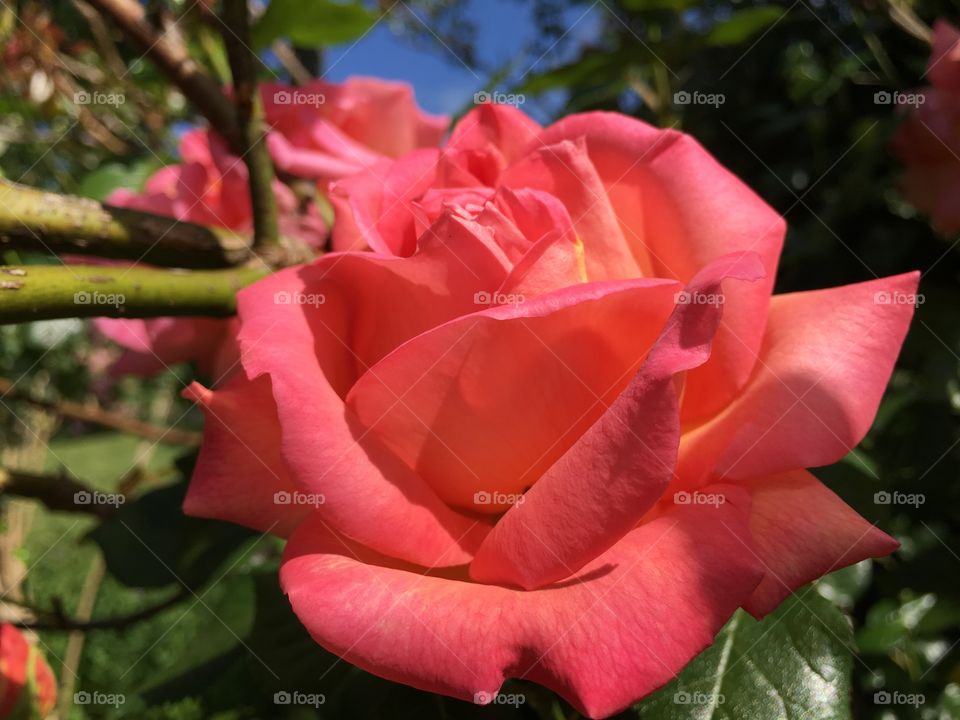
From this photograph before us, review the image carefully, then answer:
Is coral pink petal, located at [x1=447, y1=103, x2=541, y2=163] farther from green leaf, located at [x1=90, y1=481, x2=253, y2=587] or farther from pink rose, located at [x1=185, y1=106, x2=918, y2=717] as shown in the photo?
green leaf, located at [x1=90, y1=481, x2=253, y2=587]

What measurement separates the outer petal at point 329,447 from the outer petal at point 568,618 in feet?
0.11

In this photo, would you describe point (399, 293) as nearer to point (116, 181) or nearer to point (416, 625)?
point (416, 625)

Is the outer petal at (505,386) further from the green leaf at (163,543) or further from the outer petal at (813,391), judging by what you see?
the green leaf at (163,543)

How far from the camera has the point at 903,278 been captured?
1.65 feet

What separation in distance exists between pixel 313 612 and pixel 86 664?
299 cm

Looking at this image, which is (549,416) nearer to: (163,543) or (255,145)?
(255,145)

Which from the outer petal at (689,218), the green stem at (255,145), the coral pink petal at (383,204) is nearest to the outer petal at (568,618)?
the outer petal at (689,218)

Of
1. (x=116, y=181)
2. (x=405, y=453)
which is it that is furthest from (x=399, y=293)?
(x=116, y=181)

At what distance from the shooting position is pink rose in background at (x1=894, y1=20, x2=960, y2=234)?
3.76 ft

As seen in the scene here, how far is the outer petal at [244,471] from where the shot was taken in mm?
504

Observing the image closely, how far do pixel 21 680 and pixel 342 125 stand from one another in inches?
37.2

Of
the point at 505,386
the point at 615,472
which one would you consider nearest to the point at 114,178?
the point at 505,386

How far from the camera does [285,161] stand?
2.56 feet

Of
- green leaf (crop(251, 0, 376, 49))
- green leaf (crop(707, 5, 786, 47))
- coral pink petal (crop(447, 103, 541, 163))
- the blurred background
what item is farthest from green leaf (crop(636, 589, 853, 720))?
green leaf (crop(707, 5, 786, 47))
